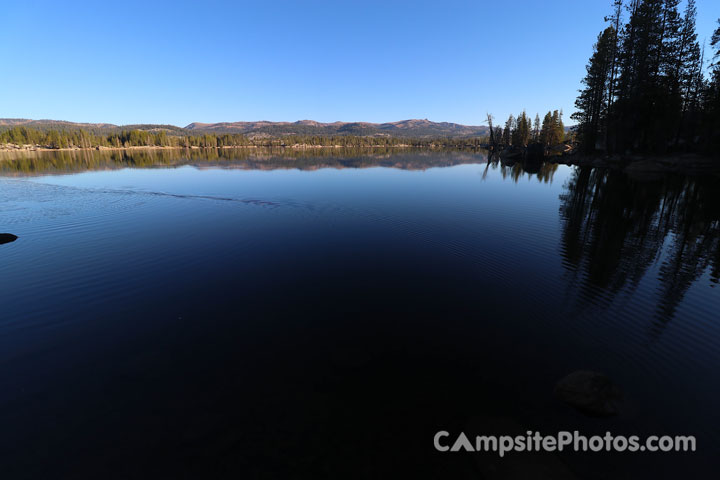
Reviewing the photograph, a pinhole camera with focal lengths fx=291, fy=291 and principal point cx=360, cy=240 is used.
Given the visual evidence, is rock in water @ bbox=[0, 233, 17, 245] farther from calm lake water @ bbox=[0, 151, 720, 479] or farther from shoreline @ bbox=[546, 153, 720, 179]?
shoreline @ bbox=[546, 153, 720, 179]

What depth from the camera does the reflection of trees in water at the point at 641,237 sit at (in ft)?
55.2

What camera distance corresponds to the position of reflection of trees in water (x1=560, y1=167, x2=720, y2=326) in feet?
55.2

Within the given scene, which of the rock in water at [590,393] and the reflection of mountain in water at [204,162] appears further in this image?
the reflection of mountain in water at [204,162]

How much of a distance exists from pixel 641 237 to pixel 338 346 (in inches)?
1103

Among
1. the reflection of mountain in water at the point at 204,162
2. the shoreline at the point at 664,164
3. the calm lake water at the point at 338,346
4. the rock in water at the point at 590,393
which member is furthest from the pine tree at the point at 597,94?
the rock in water at the point at 590,393

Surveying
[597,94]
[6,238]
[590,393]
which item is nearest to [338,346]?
[590,393]

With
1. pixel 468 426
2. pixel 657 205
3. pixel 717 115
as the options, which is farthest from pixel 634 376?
pixel 717 115

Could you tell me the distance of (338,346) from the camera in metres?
11.3

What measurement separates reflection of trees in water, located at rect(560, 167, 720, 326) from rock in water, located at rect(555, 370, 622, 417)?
6926 millimetres

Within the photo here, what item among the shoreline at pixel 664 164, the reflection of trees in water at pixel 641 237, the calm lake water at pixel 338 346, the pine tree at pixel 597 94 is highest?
the pine tree at pixel 597 94

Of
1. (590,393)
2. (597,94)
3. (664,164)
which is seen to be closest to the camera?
(590,393)

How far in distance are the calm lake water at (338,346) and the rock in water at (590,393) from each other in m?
0.32

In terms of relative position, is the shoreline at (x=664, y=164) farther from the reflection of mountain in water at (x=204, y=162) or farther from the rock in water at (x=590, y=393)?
the rock in water at (x=590, y=393)

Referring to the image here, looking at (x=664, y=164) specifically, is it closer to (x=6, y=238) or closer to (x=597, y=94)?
(x=597, y=94)
